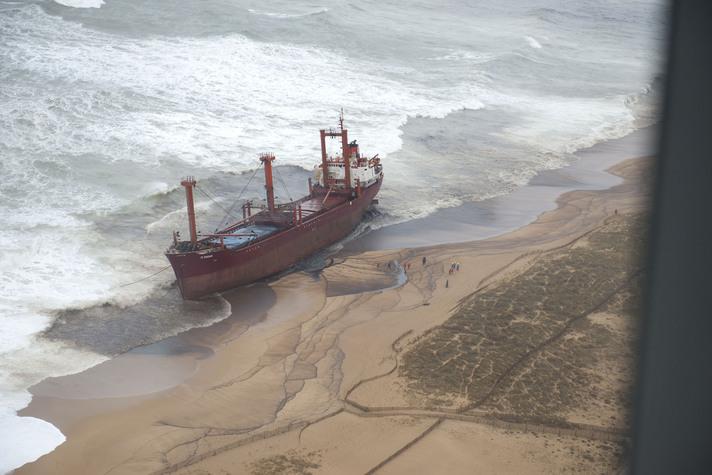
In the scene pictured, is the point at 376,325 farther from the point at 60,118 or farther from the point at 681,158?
the point at 60,118

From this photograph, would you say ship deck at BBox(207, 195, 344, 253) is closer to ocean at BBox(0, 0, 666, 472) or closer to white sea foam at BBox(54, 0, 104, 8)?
A: ocean at BBox(0, 0, 666, 472)

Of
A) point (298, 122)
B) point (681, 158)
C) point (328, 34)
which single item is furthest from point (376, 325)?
point (328, 34)

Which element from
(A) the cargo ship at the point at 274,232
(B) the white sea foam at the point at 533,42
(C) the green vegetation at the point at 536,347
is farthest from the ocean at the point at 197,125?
(C) the green vegetation at the point at 536,347

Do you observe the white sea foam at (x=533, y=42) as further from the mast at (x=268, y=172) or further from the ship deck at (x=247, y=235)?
the ship deck at (x=247, y=235)

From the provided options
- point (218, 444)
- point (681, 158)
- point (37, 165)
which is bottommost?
point (218, 444)

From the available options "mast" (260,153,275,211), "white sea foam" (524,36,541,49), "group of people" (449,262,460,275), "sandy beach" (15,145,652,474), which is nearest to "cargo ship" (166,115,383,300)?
"mast" (260,153,275,211)

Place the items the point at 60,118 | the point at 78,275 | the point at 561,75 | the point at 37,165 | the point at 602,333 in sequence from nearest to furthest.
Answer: the point at 602,333 → the point at 78,275 → the point at 37,165 → the point at 60,118 → the point at 561,75

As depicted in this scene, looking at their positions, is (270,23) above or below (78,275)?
above
